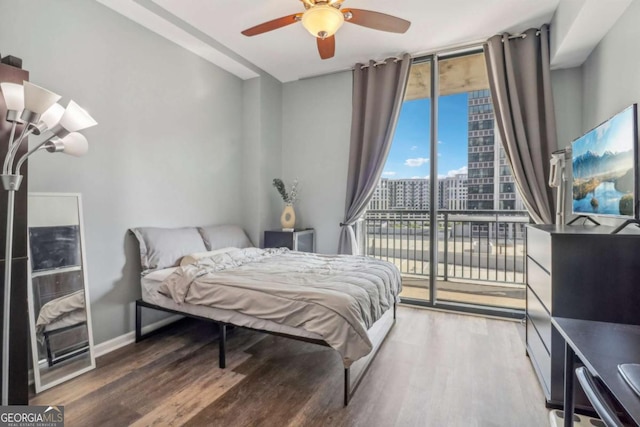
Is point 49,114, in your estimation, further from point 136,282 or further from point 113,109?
point 136,282

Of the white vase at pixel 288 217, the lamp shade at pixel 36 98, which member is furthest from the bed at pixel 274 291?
the lamp shade at pixel 36 98

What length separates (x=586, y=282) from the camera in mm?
1706

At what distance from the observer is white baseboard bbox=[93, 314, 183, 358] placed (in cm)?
248

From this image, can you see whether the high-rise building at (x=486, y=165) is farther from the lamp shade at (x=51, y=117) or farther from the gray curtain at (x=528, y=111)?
the lamp shade at (x=51, y=117)

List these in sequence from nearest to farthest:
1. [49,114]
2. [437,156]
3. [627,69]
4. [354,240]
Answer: [49,114]
[627,69]
[437,156]
[354,240]

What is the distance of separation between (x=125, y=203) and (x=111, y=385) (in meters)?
1.44

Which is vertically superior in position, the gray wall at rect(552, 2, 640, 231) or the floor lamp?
the gray wall at rect(552, 2, 640, 231)

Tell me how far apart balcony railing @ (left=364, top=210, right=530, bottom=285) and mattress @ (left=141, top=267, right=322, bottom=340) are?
2.29 metres

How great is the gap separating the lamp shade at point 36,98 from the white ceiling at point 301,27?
1.50 metres

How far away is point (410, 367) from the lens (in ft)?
7.54

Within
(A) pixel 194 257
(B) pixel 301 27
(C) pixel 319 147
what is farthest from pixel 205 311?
(B) pixel 301 27

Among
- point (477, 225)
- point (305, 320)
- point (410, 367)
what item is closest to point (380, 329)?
point (410, 367)

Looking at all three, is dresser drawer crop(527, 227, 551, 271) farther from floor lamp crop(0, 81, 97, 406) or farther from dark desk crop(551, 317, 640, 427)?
floor lamp crop(0, 81, 97, 406)

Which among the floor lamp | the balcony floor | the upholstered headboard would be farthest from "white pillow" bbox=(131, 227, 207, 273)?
the balcony floor
